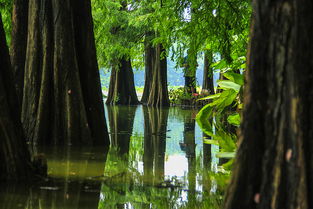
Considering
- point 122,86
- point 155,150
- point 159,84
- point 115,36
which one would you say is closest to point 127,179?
point 155,150

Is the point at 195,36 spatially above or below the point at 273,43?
above

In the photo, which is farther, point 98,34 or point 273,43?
point 98,34

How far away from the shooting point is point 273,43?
3.32 m

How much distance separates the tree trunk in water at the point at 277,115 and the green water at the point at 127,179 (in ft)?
7.18

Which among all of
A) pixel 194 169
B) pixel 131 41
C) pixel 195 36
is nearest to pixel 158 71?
pixel 131 41

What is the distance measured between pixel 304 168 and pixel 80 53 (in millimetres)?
7987

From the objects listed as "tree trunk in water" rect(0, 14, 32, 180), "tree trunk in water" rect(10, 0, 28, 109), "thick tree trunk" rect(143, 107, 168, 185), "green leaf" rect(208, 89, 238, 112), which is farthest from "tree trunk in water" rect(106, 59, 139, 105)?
"green leaf" rect(208, 89, 238, 112)

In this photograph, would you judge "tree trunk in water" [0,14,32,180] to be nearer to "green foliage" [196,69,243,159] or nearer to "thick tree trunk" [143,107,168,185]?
"thick tree trunk" [143,107,168,185]

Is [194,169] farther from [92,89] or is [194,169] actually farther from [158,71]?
[158,71]

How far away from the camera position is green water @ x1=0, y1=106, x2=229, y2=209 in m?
5.57

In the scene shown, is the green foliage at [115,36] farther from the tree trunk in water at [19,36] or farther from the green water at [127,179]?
the green water at [127,179]

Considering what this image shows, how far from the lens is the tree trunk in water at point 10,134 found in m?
6.16

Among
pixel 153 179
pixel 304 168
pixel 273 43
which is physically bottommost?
pixel 153 179

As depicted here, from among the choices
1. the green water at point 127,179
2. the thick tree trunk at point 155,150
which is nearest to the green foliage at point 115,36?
the thick tree trunk at point 155,150
